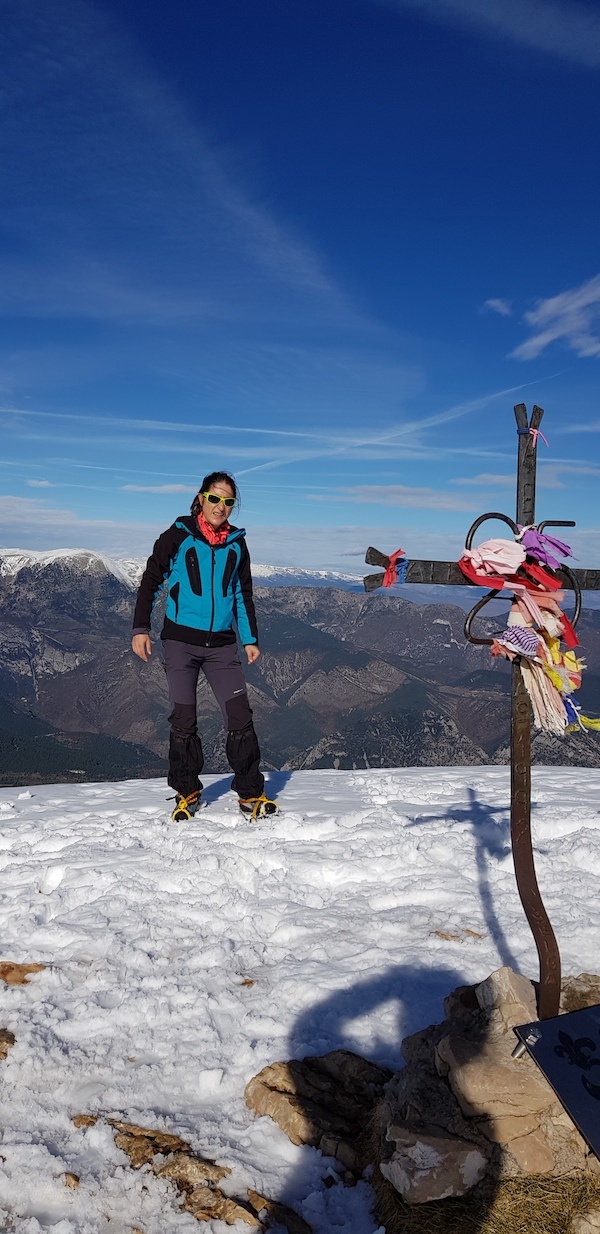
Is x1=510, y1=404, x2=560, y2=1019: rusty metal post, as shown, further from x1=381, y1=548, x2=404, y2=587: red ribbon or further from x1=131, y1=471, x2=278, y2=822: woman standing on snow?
x1=131, y1=471, x2=278, y2=822: woman standing on snow

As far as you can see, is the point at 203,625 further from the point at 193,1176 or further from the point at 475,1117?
the point at 475,1117

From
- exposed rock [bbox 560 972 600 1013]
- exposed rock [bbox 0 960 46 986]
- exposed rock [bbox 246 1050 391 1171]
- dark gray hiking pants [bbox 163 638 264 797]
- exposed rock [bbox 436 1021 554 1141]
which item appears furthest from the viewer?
dark gray hiking pants [bbox 163 638 264 797]

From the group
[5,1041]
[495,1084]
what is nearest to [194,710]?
[5,1041]

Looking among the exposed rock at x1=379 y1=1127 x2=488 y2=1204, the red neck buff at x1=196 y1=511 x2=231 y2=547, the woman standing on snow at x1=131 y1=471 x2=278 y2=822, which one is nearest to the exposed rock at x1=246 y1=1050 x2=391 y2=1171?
the exposed rock at x1=379 y1=1127 x2=488 y2=1204

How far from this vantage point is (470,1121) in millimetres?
2990

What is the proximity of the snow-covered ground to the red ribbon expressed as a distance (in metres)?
2.64

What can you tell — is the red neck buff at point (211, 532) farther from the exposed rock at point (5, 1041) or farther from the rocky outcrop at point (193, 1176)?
the rocky outcrop at point (193, 1176)

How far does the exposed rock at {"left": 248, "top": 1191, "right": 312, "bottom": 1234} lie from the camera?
9.25 feet

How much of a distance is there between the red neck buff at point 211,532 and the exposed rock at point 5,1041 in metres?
4.67

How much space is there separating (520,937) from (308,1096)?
224 cm

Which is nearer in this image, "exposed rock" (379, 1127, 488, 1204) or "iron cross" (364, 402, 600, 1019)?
"exposed rock" (379, 1127, 488, 1204)

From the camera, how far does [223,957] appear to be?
486cm

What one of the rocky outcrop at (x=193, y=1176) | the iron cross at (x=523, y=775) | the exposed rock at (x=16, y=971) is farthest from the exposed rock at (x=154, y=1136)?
the iron cross at (x=523, y=775)

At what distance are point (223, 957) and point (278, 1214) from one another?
2.05 meters
